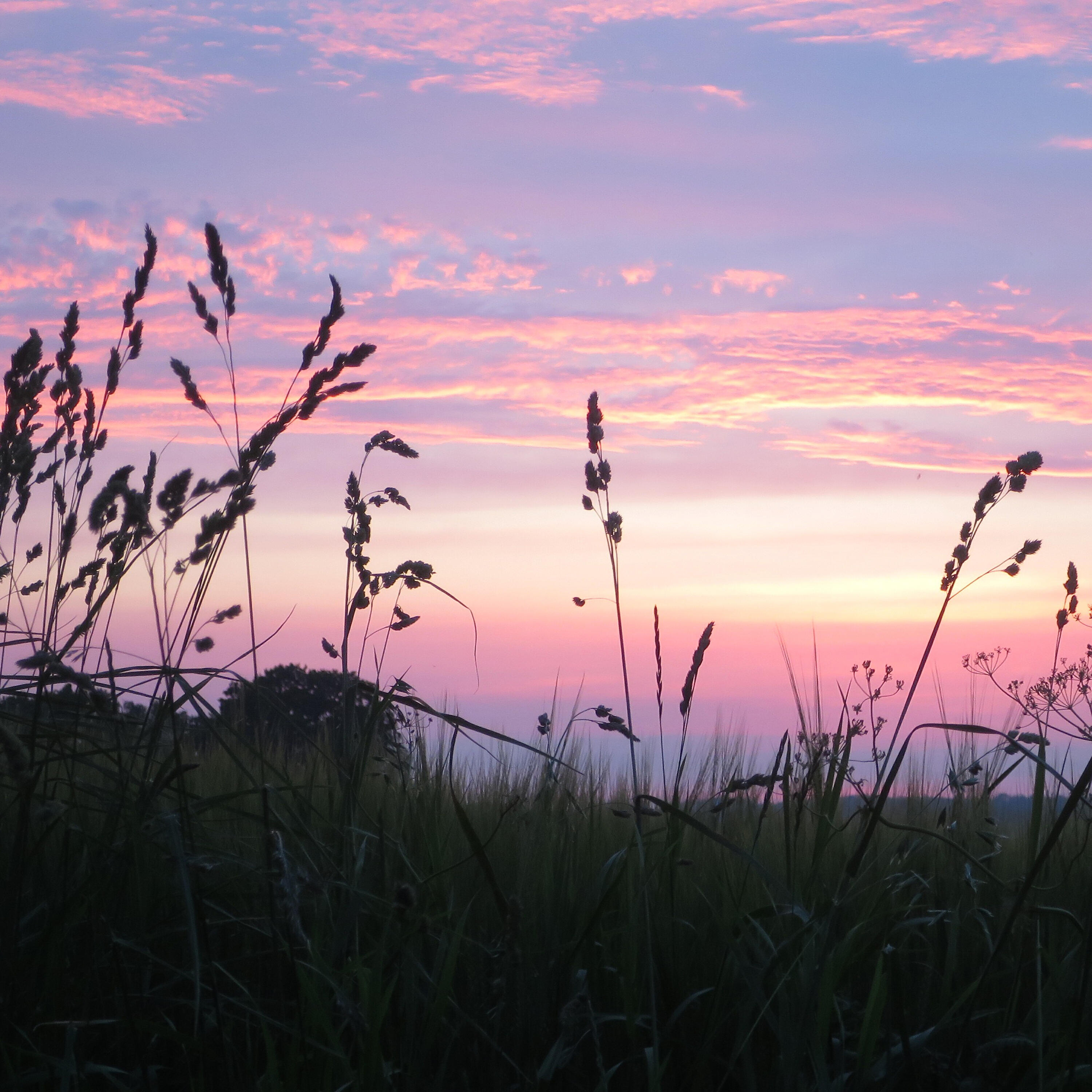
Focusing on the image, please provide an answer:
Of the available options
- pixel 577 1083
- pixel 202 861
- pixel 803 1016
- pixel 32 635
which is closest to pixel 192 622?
pixel 32 635

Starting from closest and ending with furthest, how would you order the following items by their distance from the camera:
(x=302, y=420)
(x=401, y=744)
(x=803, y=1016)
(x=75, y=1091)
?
(x=75, y=1091) → (x=803, y=1016) → (x=302, y=420) → (x=401, y=744)

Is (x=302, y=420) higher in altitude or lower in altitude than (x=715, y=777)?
higher

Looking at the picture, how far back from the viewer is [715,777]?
11.0 ft

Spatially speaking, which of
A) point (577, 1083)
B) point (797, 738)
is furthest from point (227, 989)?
point (797, 738)

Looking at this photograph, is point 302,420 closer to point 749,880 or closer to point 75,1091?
point 75,1091

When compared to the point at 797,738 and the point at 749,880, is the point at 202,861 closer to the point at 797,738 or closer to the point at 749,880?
the point at 749,880

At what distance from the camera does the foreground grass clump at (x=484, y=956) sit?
1.43m

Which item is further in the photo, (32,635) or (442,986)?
(32,635)

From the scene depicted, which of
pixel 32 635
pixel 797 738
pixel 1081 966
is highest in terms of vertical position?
pixel 32 635

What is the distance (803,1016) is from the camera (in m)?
1.44

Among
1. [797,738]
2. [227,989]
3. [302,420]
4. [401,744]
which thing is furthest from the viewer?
[401,744]

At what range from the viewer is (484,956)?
1829mm

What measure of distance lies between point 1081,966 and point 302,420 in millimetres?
1687

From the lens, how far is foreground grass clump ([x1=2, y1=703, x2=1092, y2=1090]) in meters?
1.43
